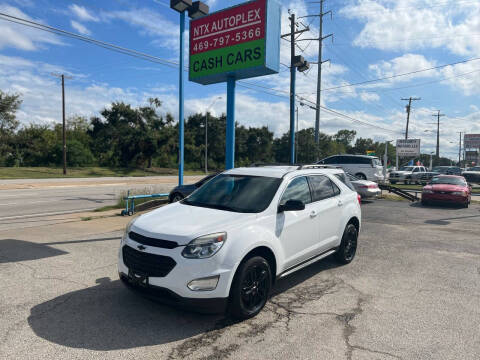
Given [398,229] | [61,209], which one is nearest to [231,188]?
[398,229]

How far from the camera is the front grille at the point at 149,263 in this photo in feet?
11.6

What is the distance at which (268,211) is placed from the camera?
14.1ft

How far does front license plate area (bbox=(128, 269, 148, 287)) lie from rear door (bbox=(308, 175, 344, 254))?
2564 mm

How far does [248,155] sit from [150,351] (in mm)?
63397

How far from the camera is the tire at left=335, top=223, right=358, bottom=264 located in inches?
233

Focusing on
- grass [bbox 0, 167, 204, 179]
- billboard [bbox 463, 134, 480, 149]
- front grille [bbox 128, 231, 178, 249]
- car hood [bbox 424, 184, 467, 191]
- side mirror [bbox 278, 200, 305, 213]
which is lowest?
grass [bbox 0, 167, 204, 179]

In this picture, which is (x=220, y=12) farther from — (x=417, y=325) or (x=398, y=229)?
(x=417, y=325)

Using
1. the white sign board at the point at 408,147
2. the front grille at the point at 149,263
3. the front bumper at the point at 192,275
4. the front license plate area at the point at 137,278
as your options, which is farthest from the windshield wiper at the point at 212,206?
the white sign board at the point at 408,147

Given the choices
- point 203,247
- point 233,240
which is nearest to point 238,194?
point 233,240

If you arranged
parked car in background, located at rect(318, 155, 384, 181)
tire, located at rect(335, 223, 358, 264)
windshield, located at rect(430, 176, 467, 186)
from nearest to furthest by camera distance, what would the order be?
1. tire, located at rect(335, 223, 358, 264)
2. windshield, located at rect(430, 176, 467, 186)
3. parked car in background, located at rect(318, 155, 384, 181)

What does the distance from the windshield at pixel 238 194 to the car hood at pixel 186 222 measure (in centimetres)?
22

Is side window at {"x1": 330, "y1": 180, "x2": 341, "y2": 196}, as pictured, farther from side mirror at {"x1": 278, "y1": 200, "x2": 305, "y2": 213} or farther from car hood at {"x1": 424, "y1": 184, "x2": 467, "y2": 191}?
car hood at {"x1": 424, "y1": 184, "x2": 467, "y2": 191}

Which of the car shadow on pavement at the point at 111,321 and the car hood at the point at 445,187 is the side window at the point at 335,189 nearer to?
the car shadow on pavement at the point at 111,321

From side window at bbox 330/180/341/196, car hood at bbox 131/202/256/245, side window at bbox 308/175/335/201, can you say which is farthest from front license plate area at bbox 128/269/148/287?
side window at bbox 330/180/341/196
